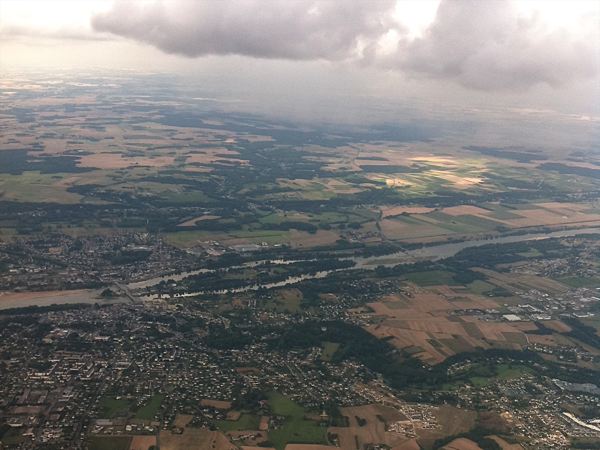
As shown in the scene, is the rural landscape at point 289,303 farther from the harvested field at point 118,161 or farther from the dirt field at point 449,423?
the harvested field at point 118,161

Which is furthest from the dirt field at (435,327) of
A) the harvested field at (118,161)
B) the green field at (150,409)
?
the harvested field at (118,161)

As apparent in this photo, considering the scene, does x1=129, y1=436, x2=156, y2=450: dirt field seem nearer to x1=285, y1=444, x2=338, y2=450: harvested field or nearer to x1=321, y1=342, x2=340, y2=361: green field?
x1=285, y1=444, x2=338, y2=450: harvested field

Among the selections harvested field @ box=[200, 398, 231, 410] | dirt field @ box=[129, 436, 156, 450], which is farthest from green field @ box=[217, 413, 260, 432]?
dirt field @ box=[129, 436, 156, 450]

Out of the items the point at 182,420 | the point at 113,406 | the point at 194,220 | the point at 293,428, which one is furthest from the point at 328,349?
the point at 194,220

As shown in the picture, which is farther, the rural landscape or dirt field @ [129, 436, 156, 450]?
the rural landscape

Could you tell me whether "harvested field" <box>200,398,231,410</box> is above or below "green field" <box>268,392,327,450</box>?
below

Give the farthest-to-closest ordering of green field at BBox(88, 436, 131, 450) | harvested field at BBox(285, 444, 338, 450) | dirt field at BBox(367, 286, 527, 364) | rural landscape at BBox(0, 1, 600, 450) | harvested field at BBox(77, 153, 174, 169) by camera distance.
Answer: harvested field at BBox(77, 153, 174, 169) → dirt field at BBox(367, 286, 527, 364) → rural landscape at BBox(0, 1, 600, 450) → harvested field at BBox(285, 444, 338, 450) → green field at BBox(88, 436, 131, 450)

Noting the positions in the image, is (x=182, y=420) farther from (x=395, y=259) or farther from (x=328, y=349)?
(x=395, y=259)
